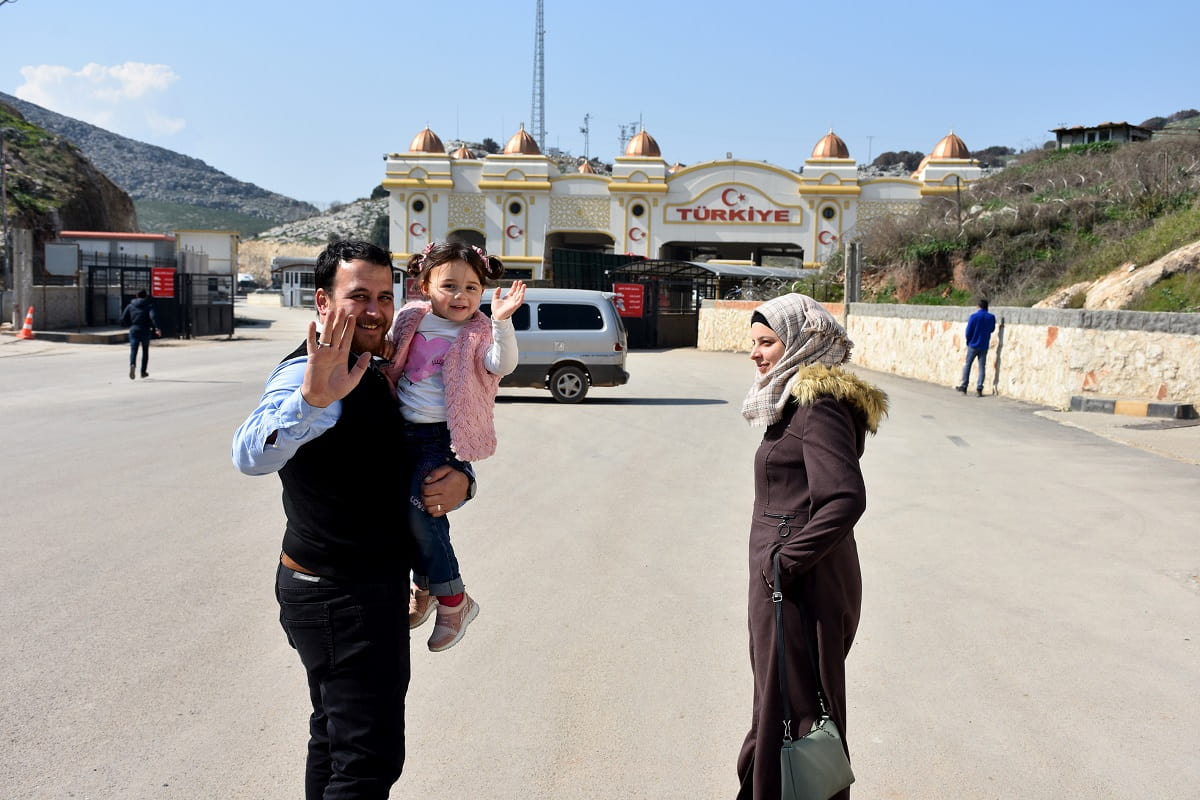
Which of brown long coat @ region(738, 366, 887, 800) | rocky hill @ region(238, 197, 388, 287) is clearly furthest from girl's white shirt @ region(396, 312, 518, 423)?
rocky hill @ region(238, 197, 388, 287)

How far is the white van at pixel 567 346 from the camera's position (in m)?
18.9

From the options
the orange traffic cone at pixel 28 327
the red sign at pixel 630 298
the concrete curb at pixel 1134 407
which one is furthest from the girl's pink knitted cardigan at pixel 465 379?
the red sign at pixel 630 298

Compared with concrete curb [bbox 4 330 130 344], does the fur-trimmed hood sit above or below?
above

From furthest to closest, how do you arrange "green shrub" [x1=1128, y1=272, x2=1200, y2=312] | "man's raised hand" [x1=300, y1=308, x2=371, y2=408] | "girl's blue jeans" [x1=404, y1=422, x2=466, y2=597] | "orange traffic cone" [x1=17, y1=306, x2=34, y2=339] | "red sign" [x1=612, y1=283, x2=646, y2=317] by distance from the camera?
1. "red sign" [x1=612, y1=283, x2=646, y2=317]
2. "orange traffic cone" [x1=17, y1=306, x2=34, y2=339]
3. "green shrub" [x1=1128, y1=272, x2=1200, y2=312]
4. "girl's blue jeans" [x1=404, y1=422, x2=466, y2=597]
5. "man's raised hand" [x1=300, y1=308, x2=371, y2=408]

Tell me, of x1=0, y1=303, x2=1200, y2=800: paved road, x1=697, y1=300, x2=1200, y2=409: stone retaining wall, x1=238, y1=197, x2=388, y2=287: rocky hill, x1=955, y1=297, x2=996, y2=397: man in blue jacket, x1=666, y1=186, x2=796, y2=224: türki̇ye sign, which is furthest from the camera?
x1=238, y1=197, x2=388, y2=287: rocky hill

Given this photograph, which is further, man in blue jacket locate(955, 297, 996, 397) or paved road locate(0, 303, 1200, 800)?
man in blue jacket locate(955, 297, 996, 397)

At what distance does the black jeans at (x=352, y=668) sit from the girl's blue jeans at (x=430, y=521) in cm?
23

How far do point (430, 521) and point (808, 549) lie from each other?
1.11 m

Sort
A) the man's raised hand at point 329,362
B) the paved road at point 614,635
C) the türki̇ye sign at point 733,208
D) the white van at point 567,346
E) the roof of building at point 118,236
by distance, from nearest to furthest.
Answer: the man's raised hand at point 329,362 → the paved road at point 614,635 → the white van at point 567,346 → the roof of building at point 118,236 → the türki̇ye sign at point 733,208

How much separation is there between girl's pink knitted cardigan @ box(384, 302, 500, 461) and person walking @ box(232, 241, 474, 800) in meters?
0.23

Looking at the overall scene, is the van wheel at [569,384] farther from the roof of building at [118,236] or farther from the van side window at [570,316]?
the roof of building at [118,236]

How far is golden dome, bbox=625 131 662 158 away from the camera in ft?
226

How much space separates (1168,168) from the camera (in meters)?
29.9

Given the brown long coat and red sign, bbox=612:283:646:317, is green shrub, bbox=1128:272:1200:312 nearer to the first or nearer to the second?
the brown long coat
